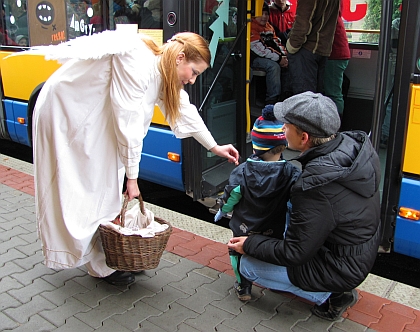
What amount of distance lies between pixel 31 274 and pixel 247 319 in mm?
1536

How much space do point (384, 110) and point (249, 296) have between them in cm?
152

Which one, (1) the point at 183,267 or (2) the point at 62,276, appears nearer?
(2) the point at 62,276

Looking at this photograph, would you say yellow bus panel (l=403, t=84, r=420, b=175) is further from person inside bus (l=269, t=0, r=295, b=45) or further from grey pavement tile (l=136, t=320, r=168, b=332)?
person inside bus (l=269, t=0, r=295, b=45)

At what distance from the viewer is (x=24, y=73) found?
5586mm

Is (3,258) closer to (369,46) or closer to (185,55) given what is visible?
(185,55)

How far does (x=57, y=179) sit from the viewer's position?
104 inches

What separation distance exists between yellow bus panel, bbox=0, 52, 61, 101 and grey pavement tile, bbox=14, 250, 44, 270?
8.03 ft

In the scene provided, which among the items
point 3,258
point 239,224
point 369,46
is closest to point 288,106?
point 239,224

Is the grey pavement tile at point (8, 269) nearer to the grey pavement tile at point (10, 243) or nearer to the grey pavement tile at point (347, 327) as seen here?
the grey pavement tile at point (10, 243)

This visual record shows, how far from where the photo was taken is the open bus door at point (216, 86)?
3.99m

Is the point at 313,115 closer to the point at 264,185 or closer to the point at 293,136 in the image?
the point at 293,136

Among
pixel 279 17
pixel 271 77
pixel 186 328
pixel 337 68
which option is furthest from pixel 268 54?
pixel 186 328

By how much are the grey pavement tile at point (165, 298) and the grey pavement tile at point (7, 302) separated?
78 cm

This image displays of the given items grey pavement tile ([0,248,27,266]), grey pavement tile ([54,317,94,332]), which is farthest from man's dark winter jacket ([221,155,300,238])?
grey pavement tile ([0,248,27,266])
